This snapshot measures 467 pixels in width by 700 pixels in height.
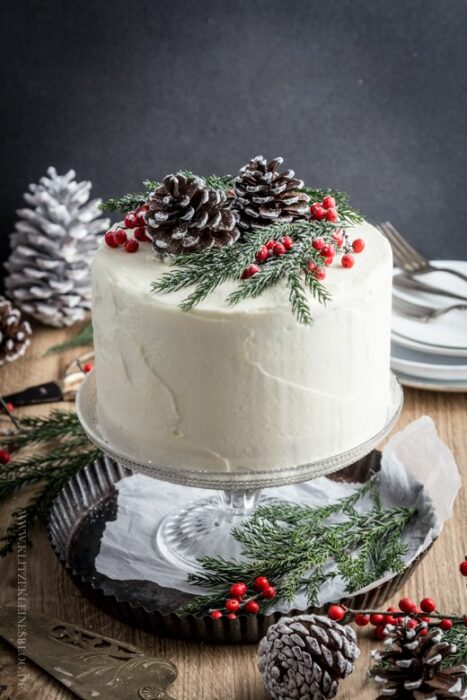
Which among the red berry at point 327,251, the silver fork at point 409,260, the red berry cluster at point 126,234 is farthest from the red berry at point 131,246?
the silver fork at point 409,260

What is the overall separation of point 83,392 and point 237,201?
38cm

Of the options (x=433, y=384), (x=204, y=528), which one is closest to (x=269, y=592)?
(x=204, y=528)

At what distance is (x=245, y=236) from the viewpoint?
4.23 feet

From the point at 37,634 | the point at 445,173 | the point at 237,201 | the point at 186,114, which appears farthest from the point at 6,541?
the point at 445,173

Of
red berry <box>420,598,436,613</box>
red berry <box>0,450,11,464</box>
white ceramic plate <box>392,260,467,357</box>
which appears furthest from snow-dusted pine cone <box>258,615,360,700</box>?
white ceramic plate <box>392,260,467,357</box>

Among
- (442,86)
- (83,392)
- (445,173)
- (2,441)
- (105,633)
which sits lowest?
(105,633)

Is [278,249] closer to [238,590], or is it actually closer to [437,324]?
[238,590]

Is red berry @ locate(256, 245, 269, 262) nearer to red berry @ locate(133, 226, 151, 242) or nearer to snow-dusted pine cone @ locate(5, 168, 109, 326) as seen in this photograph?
red berry @ locate(133, 226, 151, 242)

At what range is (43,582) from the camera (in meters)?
1.46

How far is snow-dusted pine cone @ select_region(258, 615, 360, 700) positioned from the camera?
3.87 feet

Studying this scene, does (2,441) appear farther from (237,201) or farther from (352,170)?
(352,170)

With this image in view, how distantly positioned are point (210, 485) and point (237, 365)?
0.55 ft

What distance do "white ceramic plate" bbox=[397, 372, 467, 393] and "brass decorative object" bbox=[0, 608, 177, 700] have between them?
33.6 inches

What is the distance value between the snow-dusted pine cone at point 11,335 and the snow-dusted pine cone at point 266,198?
903 mm
